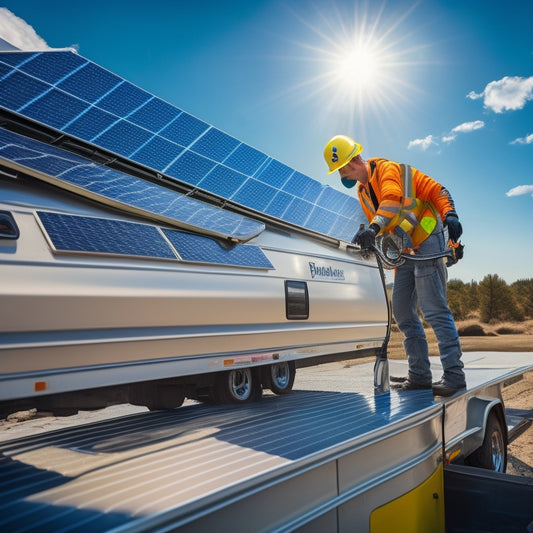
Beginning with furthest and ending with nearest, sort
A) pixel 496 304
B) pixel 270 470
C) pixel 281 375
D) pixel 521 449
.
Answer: pixel 496 304 < pixel 521 449 < pixel 281 375 < pixel 270 470

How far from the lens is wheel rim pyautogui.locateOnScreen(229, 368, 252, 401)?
178 inches

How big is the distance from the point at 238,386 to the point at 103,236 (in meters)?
1.86

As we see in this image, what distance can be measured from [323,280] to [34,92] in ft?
9.99

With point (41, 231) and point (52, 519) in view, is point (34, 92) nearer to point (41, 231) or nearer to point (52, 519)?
point (41, 231)

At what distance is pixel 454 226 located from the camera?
4652 millimetres

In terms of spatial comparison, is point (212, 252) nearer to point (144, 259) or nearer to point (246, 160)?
point (144, 259)

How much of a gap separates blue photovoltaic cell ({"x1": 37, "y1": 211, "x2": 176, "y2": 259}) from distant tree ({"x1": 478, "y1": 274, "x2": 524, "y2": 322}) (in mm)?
33596

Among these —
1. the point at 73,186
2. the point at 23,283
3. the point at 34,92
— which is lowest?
the point at 23,283

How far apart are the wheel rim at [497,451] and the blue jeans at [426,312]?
74 cm

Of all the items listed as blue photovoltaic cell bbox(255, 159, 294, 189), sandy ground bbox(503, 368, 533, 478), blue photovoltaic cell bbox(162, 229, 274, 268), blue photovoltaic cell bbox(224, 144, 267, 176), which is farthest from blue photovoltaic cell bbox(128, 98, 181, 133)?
sandy ground bbox(503, 368, 533, 478)

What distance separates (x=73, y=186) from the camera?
3.53m

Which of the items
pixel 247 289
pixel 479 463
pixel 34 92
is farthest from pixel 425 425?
pixel 34 92

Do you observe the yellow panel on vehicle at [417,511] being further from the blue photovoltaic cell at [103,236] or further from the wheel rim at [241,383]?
the blue photovoltaic cell at [103,236]

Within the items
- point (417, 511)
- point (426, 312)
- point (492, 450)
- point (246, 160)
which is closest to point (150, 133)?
point (246, 160)
